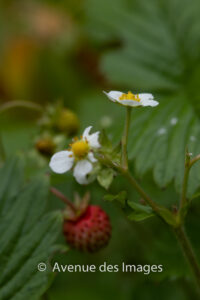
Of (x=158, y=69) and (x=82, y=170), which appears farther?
(x=158, y=69)

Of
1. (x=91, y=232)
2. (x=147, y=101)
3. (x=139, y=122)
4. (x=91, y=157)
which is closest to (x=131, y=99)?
Answer: (x=147, y=101)

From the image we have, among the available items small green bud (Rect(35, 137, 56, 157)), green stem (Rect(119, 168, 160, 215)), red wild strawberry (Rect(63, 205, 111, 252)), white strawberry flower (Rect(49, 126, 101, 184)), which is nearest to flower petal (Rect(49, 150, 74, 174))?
white strawberry flower (Rect(49, 126, 101, 184))

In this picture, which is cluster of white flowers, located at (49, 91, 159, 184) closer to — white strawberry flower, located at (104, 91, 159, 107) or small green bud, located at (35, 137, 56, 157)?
white strawberry flower, located at (104, 91, 159, 107)

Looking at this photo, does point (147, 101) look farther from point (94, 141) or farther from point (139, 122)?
point (139, 122)

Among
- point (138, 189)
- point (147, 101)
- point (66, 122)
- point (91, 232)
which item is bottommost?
point (91, 232)

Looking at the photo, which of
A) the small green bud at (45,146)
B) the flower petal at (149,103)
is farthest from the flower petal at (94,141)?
the small green bud at (45,146)

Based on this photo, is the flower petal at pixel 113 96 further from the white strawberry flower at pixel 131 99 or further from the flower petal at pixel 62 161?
the flower petal at pixel 62 161

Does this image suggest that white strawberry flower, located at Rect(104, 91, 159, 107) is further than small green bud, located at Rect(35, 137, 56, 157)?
No
